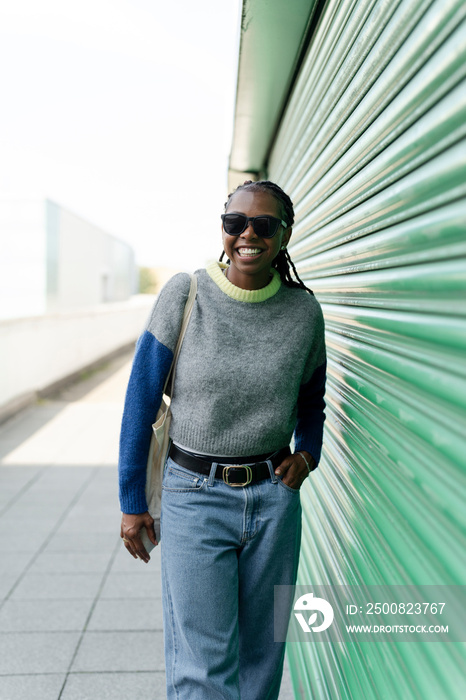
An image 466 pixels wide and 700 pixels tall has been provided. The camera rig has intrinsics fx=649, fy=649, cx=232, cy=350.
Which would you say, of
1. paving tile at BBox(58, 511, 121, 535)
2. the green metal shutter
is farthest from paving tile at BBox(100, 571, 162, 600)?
the green metal shutter

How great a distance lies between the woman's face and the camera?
6.20 feet

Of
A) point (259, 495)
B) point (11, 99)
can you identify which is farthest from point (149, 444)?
point (11, 99)

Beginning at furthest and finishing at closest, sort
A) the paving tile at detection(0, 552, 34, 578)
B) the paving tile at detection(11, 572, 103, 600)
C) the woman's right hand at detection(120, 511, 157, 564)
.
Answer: the paving tile at detection(0, 552, 34, 578) → the paving tile at detection(11, 572, 103, 600) → the woman's right hand at detection(120, 511, 157, 564)

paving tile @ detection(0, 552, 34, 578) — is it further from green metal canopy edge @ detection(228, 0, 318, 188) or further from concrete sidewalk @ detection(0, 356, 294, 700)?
green metal canopy edge @ detection(228, 0, 318, 188)

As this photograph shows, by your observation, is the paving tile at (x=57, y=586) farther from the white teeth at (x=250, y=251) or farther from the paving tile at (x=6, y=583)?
the white teeth at (x=250, y=251)

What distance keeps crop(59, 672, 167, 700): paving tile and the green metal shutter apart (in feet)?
2.56

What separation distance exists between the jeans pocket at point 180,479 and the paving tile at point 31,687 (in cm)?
152

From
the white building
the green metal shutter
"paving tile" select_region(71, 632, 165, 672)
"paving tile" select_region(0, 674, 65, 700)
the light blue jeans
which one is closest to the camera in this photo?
the green metal shutter

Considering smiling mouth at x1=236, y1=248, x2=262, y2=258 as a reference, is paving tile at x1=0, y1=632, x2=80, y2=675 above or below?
below

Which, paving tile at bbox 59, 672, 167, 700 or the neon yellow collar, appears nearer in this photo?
the neon yellow collar

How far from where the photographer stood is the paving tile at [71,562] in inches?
163

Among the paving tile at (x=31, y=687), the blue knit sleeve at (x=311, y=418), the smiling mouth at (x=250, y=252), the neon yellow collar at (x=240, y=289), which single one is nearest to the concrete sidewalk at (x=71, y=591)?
the paving tile at (x=31, y=687)

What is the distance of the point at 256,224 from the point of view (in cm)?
187

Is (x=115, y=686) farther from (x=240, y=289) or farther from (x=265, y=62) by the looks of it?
(x=265, y=62)
